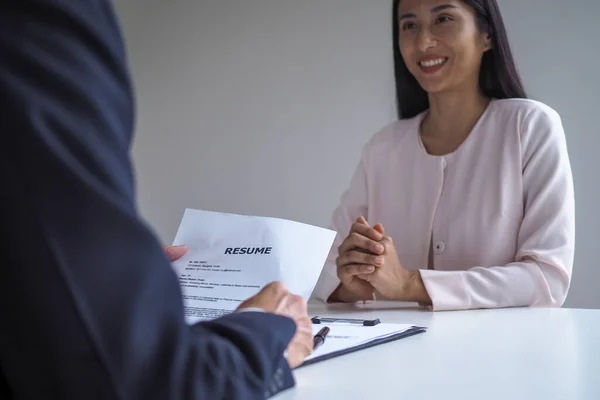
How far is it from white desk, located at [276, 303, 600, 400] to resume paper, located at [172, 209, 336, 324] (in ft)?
0.69

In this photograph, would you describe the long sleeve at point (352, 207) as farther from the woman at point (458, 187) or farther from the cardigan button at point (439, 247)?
the cardigan button at point (439, 247)

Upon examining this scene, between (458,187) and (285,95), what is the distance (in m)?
1.53

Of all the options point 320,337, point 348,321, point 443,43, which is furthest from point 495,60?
point 320,337

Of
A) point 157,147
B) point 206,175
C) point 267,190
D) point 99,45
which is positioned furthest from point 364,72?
point 99,45

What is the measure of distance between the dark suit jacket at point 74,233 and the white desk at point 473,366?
337 millimetres

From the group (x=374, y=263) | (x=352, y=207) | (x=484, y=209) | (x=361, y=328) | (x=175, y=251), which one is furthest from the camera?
(x=352, y=207)

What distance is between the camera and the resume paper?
1053mm

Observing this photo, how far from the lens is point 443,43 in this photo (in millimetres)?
1761

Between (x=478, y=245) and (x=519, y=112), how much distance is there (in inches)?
13.7

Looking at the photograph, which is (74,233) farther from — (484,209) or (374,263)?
(484,209)

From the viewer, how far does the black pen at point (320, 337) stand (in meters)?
0.88

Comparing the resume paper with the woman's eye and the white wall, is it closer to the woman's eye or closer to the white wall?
the woman's eye

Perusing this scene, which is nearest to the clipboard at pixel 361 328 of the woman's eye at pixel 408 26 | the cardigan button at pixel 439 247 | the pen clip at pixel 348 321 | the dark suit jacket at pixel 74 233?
the pen clip at pixel 348 321

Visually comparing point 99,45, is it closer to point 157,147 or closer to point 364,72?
point 364,72
